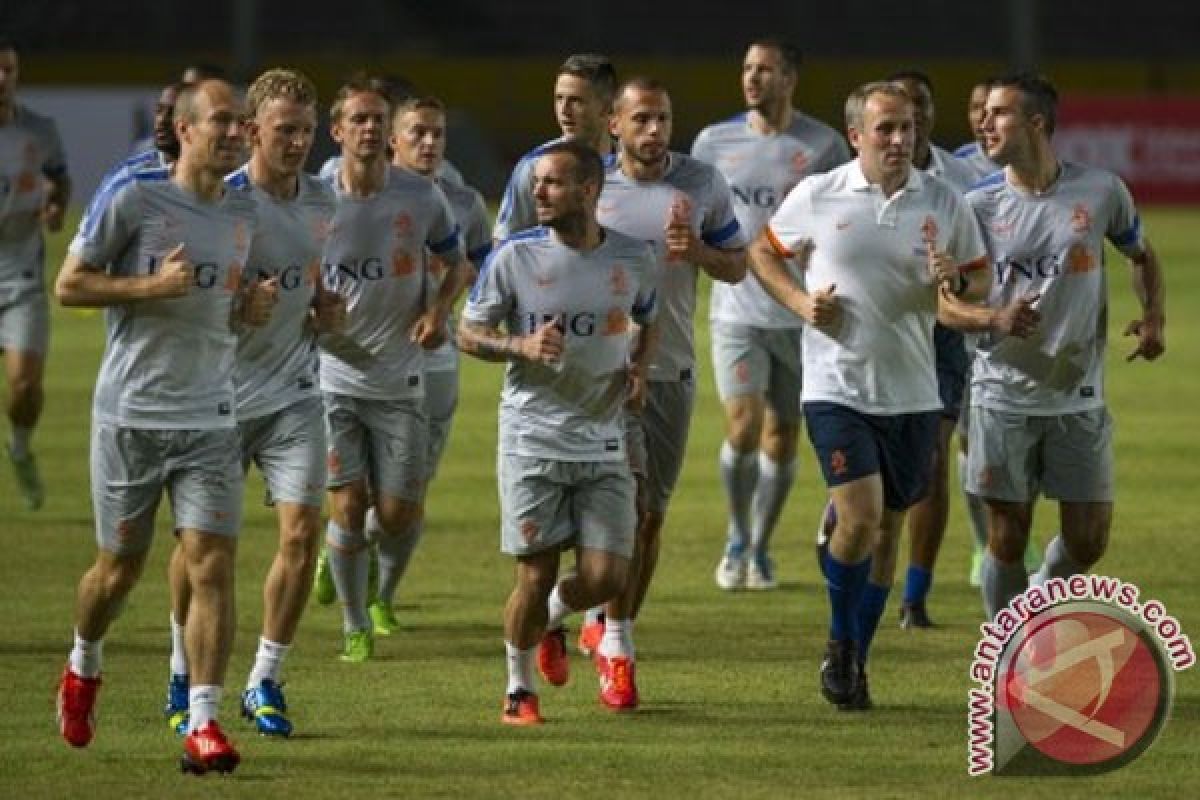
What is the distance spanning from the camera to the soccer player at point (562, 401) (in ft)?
37.3

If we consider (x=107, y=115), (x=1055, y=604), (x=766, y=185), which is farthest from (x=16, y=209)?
(x=107, y=115)

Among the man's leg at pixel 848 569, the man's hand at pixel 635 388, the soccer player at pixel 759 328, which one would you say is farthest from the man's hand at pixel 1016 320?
the soccer player at pixel 759 328

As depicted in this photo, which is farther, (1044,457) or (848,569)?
(1044,457)

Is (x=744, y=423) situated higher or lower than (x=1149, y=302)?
lower

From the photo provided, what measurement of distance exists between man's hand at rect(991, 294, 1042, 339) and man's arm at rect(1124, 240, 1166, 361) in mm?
734

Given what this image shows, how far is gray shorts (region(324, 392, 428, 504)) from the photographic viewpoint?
516 inches

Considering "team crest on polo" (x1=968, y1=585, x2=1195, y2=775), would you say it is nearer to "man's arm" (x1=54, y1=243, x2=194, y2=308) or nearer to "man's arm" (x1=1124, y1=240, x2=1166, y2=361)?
"man's arm" (x1=1124, y1=240, x2=1166, y2=361)

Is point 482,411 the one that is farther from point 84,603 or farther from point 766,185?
point 84,603

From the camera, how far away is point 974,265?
39.5ft

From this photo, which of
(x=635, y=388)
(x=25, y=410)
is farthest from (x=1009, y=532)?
→ (x=25, y=410)

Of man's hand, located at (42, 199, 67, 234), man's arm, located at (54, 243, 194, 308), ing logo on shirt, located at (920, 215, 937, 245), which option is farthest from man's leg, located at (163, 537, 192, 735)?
Answer: man's hand, located at (42, 199, 67, 234)

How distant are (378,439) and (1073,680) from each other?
387 cm

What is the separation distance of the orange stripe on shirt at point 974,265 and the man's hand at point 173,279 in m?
3.32

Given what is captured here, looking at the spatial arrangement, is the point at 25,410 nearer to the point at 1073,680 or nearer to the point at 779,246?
the point at 779,246
